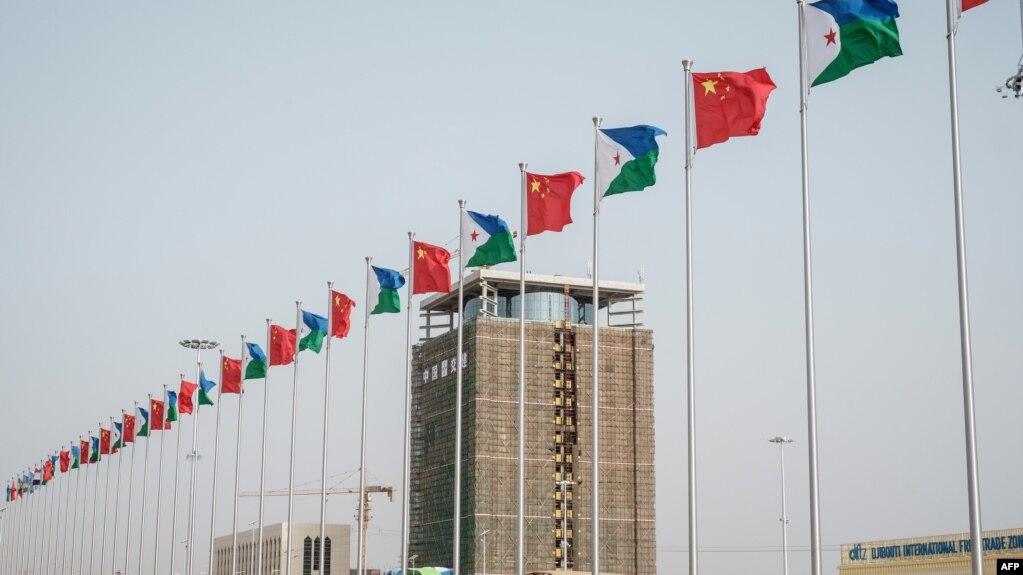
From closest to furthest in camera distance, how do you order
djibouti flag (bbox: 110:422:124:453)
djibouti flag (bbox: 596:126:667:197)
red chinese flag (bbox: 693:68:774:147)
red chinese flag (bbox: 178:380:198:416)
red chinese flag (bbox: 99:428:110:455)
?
red chinese flag (bbox: 693:68:774:147) → djibouti flag (bbox: 596:126:667:197) → red chinese flag (bbox: 178:380:198:416) → djibouti flag (bbox: 110:422:124:453) → red chinese flag (bbox: 99:428:110:455)

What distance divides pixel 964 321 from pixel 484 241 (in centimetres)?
2152

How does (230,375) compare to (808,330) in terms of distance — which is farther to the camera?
(230,375)

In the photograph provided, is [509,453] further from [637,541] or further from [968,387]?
[968,387]

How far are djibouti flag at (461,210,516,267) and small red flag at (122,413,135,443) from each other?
122 ft

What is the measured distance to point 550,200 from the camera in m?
43.7

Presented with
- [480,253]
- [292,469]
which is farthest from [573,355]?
[480,253]

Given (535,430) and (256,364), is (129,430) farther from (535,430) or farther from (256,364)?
(535,430)

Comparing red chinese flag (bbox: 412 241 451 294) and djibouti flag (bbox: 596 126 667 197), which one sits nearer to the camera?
djibouti flag (bbox: 596 126 667 197)

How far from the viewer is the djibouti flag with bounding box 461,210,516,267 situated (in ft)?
151

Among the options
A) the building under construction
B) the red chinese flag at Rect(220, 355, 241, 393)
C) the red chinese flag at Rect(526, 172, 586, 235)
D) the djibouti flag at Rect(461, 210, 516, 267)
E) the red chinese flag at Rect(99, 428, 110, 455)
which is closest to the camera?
the red chinese flag at Rect(526, 172, 586, 235)

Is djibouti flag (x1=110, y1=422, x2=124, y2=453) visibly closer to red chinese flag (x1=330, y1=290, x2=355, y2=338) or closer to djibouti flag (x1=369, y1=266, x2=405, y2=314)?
red chinese flag (x1=330, y1=290, x2=355, y2=338)

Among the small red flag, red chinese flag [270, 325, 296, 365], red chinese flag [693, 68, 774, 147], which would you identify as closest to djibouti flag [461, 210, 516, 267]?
red chinese flag [693, 68, 774, 147]

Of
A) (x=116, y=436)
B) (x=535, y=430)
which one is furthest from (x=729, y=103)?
(x=535, y=430)

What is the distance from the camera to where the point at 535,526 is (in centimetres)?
16162
